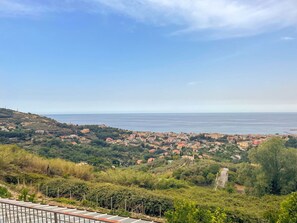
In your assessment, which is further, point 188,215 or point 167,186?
point 167,186

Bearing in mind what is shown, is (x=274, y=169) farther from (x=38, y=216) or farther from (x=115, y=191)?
(x=38, y=216)

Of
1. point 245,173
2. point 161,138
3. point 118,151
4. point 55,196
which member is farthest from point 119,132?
point 55,196

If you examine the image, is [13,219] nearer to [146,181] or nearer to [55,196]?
[55,196]

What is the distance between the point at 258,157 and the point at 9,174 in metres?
14.4

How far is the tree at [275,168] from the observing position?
16688 millimetres

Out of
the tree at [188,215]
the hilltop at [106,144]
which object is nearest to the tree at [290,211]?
the tree at [188,215]

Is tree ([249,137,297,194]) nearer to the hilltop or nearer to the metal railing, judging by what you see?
the hilltop

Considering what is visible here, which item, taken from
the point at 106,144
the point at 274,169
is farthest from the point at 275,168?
the point at 106,144

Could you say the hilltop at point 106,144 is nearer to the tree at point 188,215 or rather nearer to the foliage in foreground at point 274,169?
the foliage in foreground at point 274,169

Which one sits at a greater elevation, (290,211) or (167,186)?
(290,211)

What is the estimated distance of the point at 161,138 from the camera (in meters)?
51.8

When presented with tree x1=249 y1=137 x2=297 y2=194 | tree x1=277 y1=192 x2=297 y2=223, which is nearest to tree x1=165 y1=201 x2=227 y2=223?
tree x1=277 y1=192 x2=297 y2=223

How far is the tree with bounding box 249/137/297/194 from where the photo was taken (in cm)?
1669

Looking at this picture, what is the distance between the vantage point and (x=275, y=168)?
1714cm
